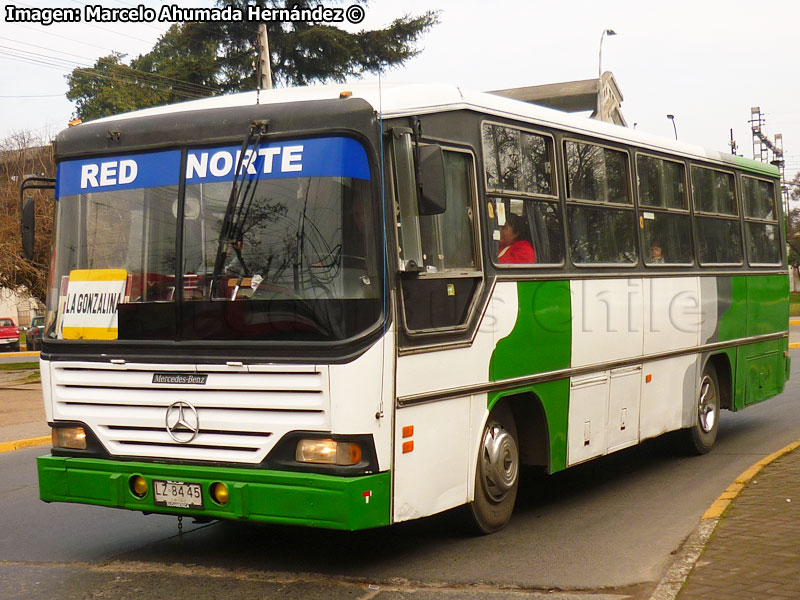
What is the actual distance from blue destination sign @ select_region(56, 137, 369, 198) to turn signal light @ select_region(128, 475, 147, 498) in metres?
1.81

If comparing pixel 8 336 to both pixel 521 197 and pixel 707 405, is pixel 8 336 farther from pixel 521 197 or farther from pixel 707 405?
pixel 521 197

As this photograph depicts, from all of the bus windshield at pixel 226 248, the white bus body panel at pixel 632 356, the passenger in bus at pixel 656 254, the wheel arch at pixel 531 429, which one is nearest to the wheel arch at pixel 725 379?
the white bus body panel at pixel 632 356

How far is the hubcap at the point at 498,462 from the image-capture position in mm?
7496

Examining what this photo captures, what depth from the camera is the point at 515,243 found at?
7.86 m

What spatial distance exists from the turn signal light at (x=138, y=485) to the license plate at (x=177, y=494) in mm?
97

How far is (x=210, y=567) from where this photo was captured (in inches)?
272

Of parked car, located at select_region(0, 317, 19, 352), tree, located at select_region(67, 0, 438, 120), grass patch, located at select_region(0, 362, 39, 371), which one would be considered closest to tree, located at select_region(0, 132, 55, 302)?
grass patch, located at select_region(0, 362, 39, 371)

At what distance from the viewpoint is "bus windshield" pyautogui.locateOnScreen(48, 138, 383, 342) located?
6301 millimetres

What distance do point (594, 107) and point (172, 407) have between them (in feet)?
107

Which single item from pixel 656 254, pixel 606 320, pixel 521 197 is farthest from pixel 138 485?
pixel 656 254

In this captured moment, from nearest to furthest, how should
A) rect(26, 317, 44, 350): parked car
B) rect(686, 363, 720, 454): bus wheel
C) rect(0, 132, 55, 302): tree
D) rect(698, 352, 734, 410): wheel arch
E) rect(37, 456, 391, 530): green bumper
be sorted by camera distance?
rect(37, 456, 391, 530): green bumper, rect(686, 363, 720, 454): bus wheel, rect(698, 352, 734, 410): wheel arch, rect(0, 132, 55, 302): tree, rect(26, 317, 44, 350): parked car

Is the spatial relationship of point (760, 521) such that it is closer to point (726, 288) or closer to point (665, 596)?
point (665, 596)

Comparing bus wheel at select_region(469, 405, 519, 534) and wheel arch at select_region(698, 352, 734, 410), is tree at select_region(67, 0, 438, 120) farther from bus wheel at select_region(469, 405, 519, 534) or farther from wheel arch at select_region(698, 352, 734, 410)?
bus wheel at select_region(469, 405, 519, 534)

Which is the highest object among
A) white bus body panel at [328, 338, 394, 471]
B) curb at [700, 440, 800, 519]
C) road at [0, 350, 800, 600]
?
white bus body panel at [328, 338, 394, 471]
